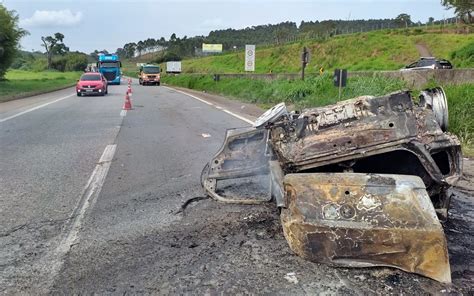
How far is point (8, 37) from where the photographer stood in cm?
3597

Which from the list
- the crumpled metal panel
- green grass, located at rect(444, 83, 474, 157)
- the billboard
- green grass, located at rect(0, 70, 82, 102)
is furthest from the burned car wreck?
the billboard

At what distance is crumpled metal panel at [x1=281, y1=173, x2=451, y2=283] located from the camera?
10.5 ft

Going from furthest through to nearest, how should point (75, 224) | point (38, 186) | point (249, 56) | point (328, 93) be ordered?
point (249, 56) → point (328, 93) → point (38, 186) → point (75, 224)

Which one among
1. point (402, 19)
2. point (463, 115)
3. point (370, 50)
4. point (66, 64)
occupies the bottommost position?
point (463, 115)

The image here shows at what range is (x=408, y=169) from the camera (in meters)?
4.28

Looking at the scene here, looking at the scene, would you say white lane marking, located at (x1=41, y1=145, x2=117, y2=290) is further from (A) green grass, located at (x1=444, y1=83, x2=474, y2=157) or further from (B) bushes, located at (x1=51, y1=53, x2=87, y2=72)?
(B) bushes, located at (x1=51, y1=53, x2=87, y2=72)

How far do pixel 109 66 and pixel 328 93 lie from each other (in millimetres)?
34688

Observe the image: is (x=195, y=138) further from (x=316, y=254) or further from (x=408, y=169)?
(x=316, y=254)

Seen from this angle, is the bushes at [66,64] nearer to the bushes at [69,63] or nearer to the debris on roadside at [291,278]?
the bushes at [69,63]

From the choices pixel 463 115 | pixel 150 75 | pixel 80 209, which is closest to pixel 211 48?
pixel 150 75

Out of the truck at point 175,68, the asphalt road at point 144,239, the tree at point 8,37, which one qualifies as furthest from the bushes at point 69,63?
the asphalt road at point 144,239

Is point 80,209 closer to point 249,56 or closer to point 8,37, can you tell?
point 249,56

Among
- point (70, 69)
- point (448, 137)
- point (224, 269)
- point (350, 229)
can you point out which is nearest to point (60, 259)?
point (224, 269)

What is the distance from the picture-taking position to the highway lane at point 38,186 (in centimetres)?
351
